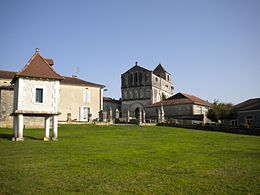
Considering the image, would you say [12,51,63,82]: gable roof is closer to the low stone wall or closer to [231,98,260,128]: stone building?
the low stone wall

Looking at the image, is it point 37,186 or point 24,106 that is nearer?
point 37,186

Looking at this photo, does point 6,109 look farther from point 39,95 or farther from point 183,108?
point 183,108

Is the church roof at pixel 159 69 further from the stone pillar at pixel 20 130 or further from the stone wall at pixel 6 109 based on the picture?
the stone pillar at pixel 20 130

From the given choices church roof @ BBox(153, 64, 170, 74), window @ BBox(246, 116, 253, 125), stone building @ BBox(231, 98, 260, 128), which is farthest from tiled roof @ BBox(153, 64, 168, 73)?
window @ BBox(246, 116, 253, 125)

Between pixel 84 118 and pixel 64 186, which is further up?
pixel 84 118

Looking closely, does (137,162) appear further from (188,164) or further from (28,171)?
(28,171)

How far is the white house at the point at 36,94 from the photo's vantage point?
759 inches

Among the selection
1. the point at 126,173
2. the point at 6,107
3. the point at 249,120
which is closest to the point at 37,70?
the point at 6,107

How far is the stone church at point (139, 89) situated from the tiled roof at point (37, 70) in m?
44.9

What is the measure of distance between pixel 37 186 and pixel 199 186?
4458 millimetres

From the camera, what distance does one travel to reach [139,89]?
68312 mm

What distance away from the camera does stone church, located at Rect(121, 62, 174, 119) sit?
66.9 m

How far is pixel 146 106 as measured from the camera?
64.0 meters

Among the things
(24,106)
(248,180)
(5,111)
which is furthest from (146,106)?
(248,180)
